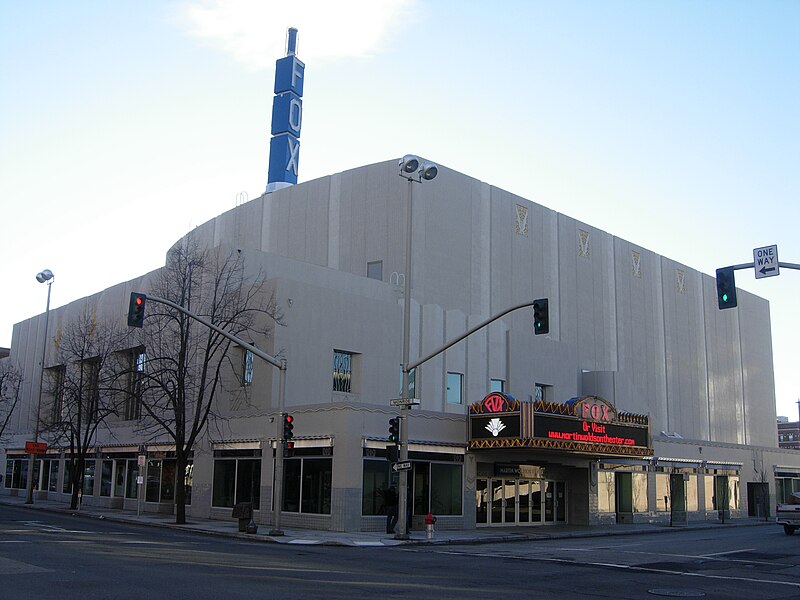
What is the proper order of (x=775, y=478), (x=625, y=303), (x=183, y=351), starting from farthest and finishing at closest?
(x=625, y=303) → (x=775, y=478) → (x=183, y=351)

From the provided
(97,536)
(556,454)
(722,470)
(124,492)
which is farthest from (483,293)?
(97,536)

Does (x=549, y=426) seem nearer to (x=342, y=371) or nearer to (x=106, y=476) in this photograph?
(x=342, y=371)

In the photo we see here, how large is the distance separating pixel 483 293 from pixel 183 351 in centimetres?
2105

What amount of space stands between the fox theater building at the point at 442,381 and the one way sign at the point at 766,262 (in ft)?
23.9

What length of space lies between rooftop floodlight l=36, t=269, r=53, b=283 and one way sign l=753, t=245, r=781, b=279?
46.5m

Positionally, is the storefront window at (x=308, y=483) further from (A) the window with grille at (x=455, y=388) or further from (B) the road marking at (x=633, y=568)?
(A) the window with grille at (x=455, y=388)

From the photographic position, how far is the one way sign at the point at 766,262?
2155cm

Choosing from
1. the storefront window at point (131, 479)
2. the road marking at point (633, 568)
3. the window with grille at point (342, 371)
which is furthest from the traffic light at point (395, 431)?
the storefront window at point (131, 479)

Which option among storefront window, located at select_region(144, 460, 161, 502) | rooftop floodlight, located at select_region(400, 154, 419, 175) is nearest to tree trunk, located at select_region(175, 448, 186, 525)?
storefront window, located at select_region(144, 460, 161, 502)

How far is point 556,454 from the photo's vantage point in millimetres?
40125

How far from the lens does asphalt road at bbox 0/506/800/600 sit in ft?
47.7

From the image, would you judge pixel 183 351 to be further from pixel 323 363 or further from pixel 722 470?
pixel 722 470

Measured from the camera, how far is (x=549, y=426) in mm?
36062

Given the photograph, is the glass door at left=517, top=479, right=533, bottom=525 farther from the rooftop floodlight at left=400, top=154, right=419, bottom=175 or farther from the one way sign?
the one way sign
